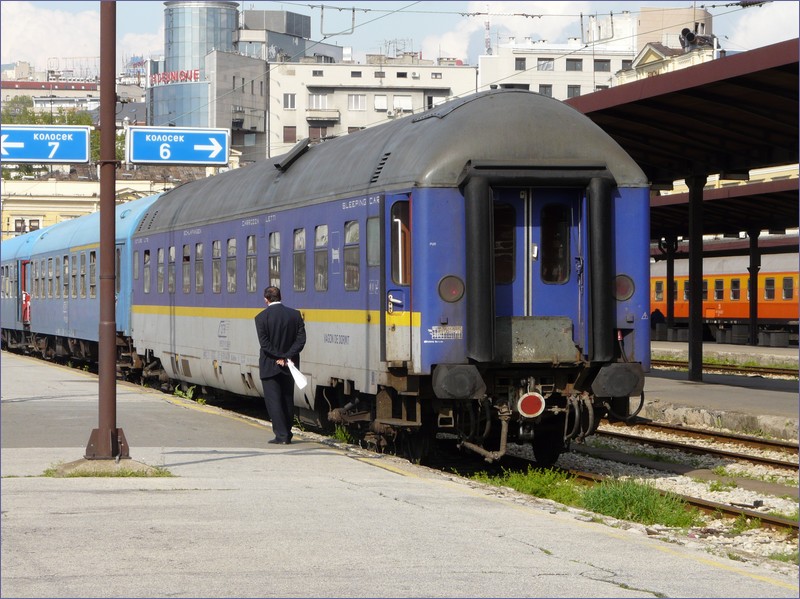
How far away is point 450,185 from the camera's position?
12570mm

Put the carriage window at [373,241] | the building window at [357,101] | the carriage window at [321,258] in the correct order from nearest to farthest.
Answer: the carriage window at [373,241] < the carriage window at [321,258] < the building window at [357,101]

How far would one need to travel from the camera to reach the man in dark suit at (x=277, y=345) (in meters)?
14.3

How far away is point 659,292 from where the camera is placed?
58344mm

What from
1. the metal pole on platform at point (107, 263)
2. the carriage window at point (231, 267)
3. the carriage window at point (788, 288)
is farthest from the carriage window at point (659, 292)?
the metal pole on platform at point (107, 263)

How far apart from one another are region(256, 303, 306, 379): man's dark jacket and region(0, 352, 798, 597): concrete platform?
4.39 feet

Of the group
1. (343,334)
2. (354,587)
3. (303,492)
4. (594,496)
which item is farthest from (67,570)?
(343,334)

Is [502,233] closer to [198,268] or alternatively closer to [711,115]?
[198,268]

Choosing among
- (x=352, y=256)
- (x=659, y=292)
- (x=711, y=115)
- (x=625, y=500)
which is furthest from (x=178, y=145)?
(x=659, y=292)

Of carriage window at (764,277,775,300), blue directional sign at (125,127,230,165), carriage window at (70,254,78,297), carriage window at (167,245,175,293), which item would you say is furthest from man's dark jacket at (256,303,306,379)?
carriage window at (764,277,775,300)

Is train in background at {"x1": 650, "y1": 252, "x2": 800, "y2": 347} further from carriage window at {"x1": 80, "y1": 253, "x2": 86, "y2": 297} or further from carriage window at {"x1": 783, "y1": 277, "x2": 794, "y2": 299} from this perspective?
carriage window at {"x1": 80, "y1": 253, "x2": 86, "y2": 297}

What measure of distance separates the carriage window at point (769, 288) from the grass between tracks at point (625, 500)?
41081 millimetres

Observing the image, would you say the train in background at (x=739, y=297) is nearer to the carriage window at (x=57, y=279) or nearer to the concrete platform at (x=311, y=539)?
the carriage window at (x=57, y=279)

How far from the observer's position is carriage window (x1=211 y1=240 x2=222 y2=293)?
Answer: 62.6ft

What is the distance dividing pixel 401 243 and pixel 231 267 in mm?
6148
